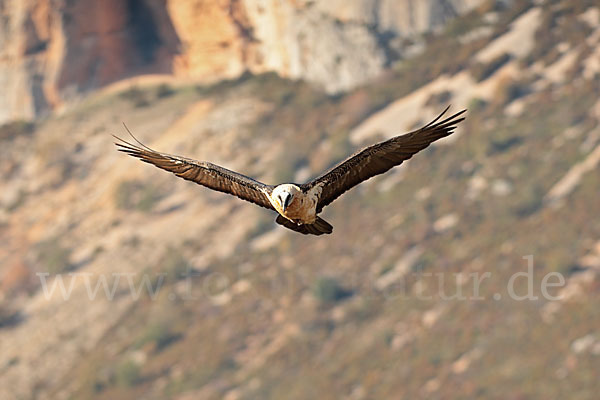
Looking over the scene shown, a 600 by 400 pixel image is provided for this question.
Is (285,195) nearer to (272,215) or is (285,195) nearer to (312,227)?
(312,227)

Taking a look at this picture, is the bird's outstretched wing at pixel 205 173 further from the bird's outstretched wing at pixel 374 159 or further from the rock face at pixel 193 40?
A: the rock face at pixel 193 40

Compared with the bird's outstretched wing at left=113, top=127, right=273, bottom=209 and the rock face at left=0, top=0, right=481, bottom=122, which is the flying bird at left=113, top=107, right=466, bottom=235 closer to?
the bird's outstretched wing at left=113, top=127, right=273, bottom=209

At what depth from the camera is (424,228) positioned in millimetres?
51469

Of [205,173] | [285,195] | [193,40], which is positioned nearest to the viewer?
[285,195]

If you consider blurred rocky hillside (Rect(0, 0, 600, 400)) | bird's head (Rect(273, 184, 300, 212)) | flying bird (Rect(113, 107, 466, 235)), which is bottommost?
bird's head (Rect(273, 184, 300, 212))

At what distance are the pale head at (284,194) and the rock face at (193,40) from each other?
46.8m

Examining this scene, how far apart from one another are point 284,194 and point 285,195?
0.08 feet

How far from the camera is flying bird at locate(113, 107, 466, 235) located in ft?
46.6

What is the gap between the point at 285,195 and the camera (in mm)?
13852

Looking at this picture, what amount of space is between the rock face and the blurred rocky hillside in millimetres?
123

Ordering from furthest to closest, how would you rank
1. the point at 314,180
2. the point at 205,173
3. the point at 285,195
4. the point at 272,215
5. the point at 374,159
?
the point at 272,215 → the point at 205,173 → the point at 374,159 → the point at 314,180 → the point at 285,195

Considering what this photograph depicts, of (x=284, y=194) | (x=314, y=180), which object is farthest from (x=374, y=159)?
(x=284, y=194)

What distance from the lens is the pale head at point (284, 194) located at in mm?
13844

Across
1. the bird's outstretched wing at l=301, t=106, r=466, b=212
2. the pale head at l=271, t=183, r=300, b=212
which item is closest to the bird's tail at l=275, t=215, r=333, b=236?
the bird's outstretched wing at l=301, t=106, r=466, b=212
